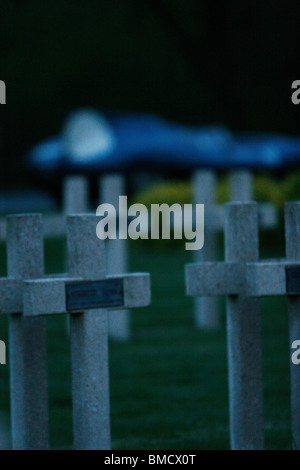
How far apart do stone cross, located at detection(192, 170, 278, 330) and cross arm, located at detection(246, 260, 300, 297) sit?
4.18 meters

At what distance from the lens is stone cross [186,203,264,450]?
12.9 feet

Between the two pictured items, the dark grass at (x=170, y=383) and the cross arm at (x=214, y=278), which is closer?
the cross arm at (x=214, y=278)

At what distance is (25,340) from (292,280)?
0.99 meters

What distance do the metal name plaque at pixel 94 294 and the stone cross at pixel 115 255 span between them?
3.93m

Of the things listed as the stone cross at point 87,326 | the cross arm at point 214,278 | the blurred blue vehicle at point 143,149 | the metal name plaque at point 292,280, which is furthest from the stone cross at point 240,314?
the blurred blue vehicle at point 143,149

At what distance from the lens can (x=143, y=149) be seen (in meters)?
27.5

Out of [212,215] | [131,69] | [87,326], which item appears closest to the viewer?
[87,326]

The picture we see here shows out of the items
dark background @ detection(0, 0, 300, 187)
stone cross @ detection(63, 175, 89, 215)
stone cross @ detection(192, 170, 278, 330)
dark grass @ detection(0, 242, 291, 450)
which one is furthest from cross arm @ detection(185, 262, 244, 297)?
dark background @ detection(0, 0, 300, 187)

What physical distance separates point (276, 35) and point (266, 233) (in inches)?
784

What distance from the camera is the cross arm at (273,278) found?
151 inches

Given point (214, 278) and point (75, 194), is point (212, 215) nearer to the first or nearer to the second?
point (75, 194)

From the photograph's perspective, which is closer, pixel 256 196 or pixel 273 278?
pixel 273 278

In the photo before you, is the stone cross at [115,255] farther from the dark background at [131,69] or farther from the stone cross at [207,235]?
the dark background at [131,69]

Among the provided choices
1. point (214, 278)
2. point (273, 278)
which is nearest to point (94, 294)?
point (214, 278)
